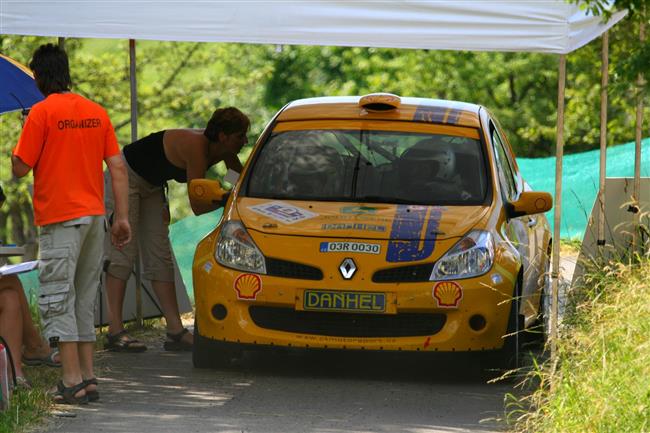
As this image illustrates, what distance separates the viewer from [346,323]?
810 centimetres

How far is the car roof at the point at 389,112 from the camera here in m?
9.35

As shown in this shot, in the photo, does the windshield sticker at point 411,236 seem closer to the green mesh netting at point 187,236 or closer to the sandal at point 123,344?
the sandal at point 123,344

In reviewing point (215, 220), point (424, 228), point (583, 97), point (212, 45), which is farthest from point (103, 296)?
point (212, 45)

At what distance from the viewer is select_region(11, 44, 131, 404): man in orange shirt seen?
23.9 feet

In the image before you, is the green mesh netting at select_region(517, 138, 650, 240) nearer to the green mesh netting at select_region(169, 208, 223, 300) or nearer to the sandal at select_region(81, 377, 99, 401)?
the green mesh netting at select_region(169, 208, 223, 300)

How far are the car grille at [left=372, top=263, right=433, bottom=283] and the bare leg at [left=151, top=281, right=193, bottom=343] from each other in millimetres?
2338

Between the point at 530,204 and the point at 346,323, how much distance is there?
1.43m

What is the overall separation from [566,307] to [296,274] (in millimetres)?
2141

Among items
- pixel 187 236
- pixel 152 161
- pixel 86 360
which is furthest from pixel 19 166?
pixel 187 236

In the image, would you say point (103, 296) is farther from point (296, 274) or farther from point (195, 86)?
point (195, 86)

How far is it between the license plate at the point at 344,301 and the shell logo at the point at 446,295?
1.01 feet

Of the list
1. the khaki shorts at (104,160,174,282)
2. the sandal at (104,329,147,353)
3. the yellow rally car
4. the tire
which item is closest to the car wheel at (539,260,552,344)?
the tire

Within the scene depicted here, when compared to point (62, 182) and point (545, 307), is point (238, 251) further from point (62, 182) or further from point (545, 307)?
point (545, 307)

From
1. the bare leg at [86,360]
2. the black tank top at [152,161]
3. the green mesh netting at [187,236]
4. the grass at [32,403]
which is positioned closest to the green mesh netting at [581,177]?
the green mesh netting at [187,236]
